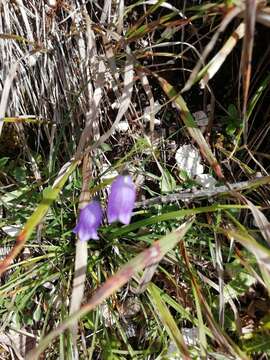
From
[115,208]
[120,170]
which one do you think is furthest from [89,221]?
[120,170]

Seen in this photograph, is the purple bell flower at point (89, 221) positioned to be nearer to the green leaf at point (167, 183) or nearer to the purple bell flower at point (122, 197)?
the purple bell flower at point (122, 197)

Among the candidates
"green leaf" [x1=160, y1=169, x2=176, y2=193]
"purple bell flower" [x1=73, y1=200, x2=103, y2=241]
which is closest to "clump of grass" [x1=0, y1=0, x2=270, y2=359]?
"green leaf" [x1=160, y1=169, x2=176, y2=193]

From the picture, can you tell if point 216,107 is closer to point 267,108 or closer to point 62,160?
point 267,108

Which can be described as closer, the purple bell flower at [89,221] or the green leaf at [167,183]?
the purple bell flower at [89,221]

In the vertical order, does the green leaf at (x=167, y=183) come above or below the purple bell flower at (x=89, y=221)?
above

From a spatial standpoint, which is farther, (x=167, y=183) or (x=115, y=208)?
(x=167, y=183)

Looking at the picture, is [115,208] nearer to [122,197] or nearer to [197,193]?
[122,197]

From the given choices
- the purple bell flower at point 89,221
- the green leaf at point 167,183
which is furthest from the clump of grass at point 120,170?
the purple bell flower at point 89,221

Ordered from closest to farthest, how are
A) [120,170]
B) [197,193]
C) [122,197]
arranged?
[122,197] → [197,193] → [120,170]
